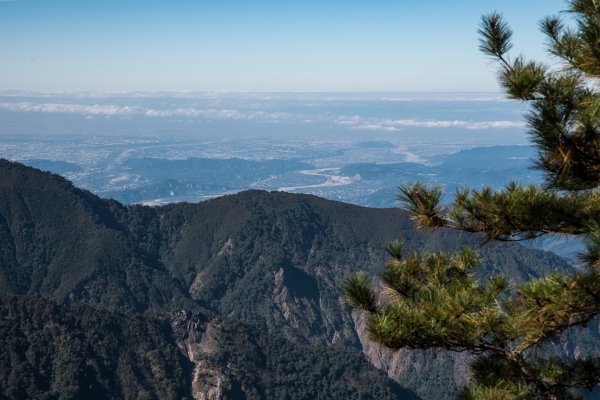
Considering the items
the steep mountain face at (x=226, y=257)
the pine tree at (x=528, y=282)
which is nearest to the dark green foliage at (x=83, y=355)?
the steep mountain face at (x=226, y=257)

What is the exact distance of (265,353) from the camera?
234 feet

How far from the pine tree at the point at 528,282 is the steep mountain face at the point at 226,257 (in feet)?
222

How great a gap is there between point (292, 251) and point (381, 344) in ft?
381

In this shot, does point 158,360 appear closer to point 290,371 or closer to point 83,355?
point 83,355

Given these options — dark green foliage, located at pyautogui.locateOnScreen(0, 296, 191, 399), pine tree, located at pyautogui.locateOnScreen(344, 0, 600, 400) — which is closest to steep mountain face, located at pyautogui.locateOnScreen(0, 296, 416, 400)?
dark green foliage, located at pyautogui.locateOnScreen(0, 296, 191, 399)

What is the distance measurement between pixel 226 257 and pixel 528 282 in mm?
112700

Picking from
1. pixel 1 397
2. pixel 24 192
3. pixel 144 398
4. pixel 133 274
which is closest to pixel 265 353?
pixel 144 398

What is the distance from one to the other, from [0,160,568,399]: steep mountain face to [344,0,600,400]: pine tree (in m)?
67.6

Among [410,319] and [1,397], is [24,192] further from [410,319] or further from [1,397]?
[410,319]

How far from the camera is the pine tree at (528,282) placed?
25.9 feet

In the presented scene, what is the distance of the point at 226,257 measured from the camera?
119 metres

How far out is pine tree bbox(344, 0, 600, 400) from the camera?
25.9 feet

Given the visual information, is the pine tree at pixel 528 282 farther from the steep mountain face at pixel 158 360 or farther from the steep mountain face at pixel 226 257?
the steep mountain face at pixel 226 257

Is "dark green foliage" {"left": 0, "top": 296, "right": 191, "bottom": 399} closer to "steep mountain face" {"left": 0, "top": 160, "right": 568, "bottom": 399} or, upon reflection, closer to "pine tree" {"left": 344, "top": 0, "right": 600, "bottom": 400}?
"steep mountain face" {"left": 0, "top": 160, "right": 568, "bottom": 399}
